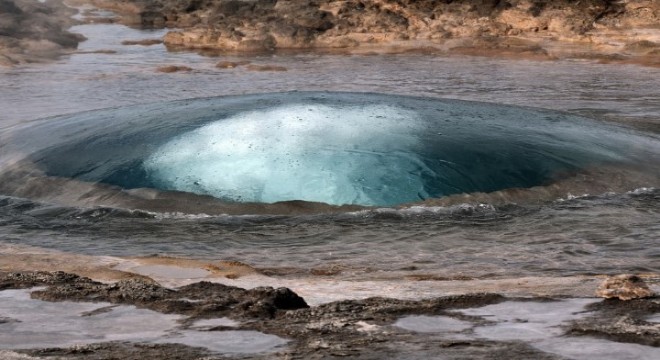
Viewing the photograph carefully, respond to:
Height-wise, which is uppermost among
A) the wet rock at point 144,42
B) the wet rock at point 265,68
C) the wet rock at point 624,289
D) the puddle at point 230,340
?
the wet rock at point 624,289

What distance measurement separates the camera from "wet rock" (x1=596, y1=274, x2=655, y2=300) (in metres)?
4.02

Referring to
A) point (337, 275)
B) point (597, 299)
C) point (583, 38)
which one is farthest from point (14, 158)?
point (583, 38)

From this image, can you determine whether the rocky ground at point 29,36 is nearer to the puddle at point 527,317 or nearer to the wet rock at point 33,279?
the wet rock at point 33,279

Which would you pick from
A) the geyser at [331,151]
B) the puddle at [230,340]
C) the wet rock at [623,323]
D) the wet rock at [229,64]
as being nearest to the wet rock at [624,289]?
the wet rock at [623,323]

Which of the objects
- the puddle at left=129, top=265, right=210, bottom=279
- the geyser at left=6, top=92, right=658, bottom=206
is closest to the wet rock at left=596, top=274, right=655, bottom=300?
the puddle at left=129, top=265, right=210, bottom=279

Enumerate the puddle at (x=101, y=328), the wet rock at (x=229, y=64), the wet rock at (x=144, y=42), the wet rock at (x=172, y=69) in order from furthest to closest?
1. the wet rock at (x=144, y=42)
2. the wet rock at (x=229, y=64)
3. the wet rock at (x=172, y=69)
4. the puddle at (x=101, y=328)

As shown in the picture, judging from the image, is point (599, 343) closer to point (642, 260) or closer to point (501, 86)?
point (642, 260)

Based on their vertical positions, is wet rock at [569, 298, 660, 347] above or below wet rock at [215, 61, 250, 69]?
above

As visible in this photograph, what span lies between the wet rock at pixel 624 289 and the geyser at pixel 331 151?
99.6 inches

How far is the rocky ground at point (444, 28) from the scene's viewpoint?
19422 millimetres

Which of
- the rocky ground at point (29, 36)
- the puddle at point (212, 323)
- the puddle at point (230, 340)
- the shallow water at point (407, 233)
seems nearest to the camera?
the puddle at point (230, 340)

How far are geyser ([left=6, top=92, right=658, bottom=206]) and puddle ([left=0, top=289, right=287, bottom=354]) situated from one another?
257 cm

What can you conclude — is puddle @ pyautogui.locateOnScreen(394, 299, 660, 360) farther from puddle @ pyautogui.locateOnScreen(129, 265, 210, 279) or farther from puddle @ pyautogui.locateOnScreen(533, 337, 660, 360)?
puddle @ pyautogui.locateOnScreen(129, 265, 210, 279)

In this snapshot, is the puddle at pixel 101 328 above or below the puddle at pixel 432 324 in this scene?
below
